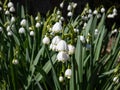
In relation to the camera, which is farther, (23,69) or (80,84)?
(23,69)

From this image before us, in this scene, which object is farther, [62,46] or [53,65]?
[53,65]

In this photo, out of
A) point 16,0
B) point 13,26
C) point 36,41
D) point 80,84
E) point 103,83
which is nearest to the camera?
point 80,84

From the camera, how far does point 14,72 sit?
291 cm

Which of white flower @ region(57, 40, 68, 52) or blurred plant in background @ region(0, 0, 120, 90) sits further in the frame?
blurred plant in background @ region(0, 0, 120, 90)

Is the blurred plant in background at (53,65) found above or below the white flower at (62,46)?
above

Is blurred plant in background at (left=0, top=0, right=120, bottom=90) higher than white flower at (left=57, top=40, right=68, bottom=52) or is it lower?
higher

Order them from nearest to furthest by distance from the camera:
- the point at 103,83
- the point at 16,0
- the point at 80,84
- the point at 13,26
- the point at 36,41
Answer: the point at 80,84 → the point at 103,83 → the point at 36,41 → the point at 13,26 → the point at 16,0

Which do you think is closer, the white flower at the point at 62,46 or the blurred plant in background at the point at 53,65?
the white flower at the point at 62,46

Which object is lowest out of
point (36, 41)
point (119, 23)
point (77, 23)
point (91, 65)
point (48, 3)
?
point (91, 65)

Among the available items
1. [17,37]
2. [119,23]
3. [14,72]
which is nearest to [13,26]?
[17,37]

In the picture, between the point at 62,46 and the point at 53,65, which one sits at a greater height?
the point at 53,65

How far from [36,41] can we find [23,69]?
398 millimetres

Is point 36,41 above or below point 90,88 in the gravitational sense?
above

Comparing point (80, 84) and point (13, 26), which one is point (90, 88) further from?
point (13, 26)
